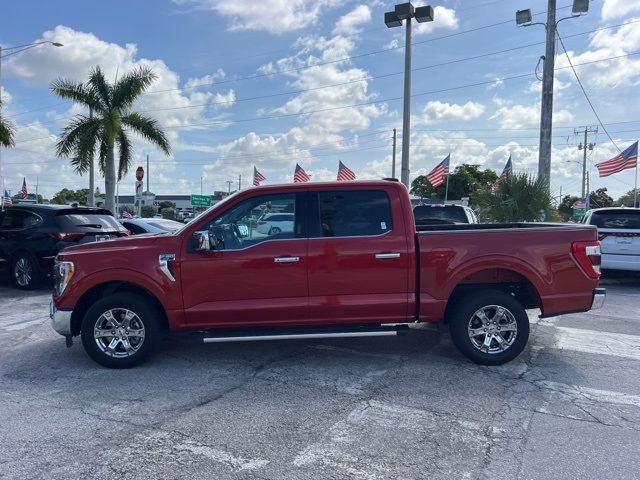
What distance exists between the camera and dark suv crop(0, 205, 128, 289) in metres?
10.2

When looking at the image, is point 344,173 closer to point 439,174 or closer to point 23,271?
point 439,174

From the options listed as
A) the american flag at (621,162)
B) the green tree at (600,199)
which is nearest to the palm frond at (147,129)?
the american flag at (621,162)

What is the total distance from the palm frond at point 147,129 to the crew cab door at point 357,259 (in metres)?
18.8

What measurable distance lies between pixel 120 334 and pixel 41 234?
5.81 m

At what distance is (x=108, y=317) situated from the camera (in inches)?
217

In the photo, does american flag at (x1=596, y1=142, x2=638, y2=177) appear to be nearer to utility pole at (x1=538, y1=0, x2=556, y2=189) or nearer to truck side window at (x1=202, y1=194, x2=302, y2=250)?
utility pole at (x1=538, y1=0, x2=556, y2=189)

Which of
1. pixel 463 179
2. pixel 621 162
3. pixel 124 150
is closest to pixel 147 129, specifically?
pixel 124 150

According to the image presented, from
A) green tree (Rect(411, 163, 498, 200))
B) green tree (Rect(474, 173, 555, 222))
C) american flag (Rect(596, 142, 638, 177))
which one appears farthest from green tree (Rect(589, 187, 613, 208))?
green tree (Rect(474, 173, 555, 222))

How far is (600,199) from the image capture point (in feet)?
260

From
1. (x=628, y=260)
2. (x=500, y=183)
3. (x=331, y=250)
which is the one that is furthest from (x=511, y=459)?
(x=500, y=183)

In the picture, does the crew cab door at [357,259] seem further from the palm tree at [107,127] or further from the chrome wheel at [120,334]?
the palm tree at [107,127]

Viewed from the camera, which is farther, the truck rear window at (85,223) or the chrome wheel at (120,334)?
the truck rear window at (85,223)

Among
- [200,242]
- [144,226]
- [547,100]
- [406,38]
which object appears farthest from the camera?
[547,100]

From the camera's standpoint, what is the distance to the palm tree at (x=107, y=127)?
21531 mm
